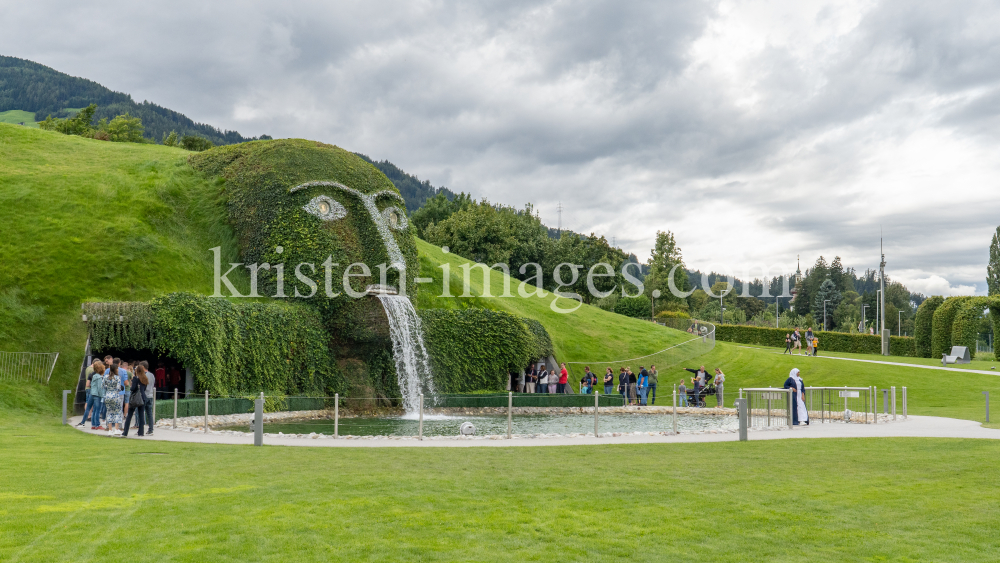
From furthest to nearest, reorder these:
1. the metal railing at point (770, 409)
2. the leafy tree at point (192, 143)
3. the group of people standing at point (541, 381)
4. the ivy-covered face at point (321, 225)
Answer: the leafy tree at point (192, 143) < the group of people standing at point (541, 381) < the ivy-covered face at point (321, 225) < the metal railing at point (770, 409)

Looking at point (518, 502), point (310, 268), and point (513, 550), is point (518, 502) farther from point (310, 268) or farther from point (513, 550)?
point (310, 268)

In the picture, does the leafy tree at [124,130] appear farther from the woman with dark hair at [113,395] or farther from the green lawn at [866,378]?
the green lawn at [866,378]

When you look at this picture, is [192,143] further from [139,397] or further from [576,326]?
[139,397]

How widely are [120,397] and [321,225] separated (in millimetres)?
12701

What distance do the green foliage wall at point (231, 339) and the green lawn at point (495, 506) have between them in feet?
30.9

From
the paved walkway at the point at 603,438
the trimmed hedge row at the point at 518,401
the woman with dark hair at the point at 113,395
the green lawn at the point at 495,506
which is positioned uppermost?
the woman with dark hair at the point at 113,395

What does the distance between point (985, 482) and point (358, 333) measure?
847 inches

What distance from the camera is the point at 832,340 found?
6091cm

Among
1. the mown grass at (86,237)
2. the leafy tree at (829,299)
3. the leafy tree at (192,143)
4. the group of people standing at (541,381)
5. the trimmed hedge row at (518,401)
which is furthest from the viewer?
the leafy tree at (829,299)

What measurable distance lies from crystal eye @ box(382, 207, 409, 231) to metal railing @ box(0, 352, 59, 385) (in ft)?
44.6

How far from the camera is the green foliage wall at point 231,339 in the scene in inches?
880

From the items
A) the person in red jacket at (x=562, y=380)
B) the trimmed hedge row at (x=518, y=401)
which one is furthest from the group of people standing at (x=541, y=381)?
the trimmed hedge row at (x=518, y=401)

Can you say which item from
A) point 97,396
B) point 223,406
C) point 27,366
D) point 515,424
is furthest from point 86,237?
point 515,424

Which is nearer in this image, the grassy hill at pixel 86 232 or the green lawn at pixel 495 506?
the green lawn at pixel 495 506
